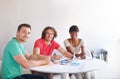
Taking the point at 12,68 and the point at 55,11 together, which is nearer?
the point at 12,68

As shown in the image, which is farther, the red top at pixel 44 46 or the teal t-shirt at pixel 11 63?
the red top at pixel 44 46

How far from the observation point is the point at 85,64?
247 centimetres

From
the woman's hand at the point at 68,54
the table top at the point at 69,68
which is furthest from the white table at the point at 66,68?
the woman's hand at the point at 68,54

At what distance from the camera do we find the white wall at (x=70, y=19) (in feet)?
11.2

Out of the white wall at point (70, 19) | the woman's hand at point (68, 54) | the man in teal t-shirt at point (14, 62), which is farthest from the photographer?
the white wall at point (70, 19)

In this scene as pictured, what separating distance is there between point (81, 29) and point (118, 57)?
0.90 m

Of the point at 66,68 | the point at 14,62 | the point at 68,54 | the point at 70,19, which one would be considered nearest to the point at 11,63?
the point at 14,62

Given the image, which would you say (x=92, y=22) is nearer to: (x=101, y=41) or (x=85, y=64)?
(x=101, y=41)

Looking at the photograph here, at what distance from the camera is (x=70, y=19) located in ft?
11.9

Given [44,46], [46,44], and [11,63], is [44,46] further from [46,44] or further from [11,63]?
[11,63]

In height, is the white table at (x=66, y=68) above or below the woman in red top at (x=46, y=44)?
below

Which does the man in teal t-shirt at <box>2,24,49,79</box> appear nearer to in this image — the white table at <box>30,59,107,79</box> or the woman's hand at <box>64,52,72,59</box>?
the white table at <box>30,59,107,79</box>

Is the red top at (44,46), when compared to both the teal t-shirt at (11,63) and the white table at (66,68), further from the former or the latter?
the teal t-shirt at (11,63)

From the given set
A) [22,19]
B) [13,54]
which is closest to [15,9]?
[22,19]
